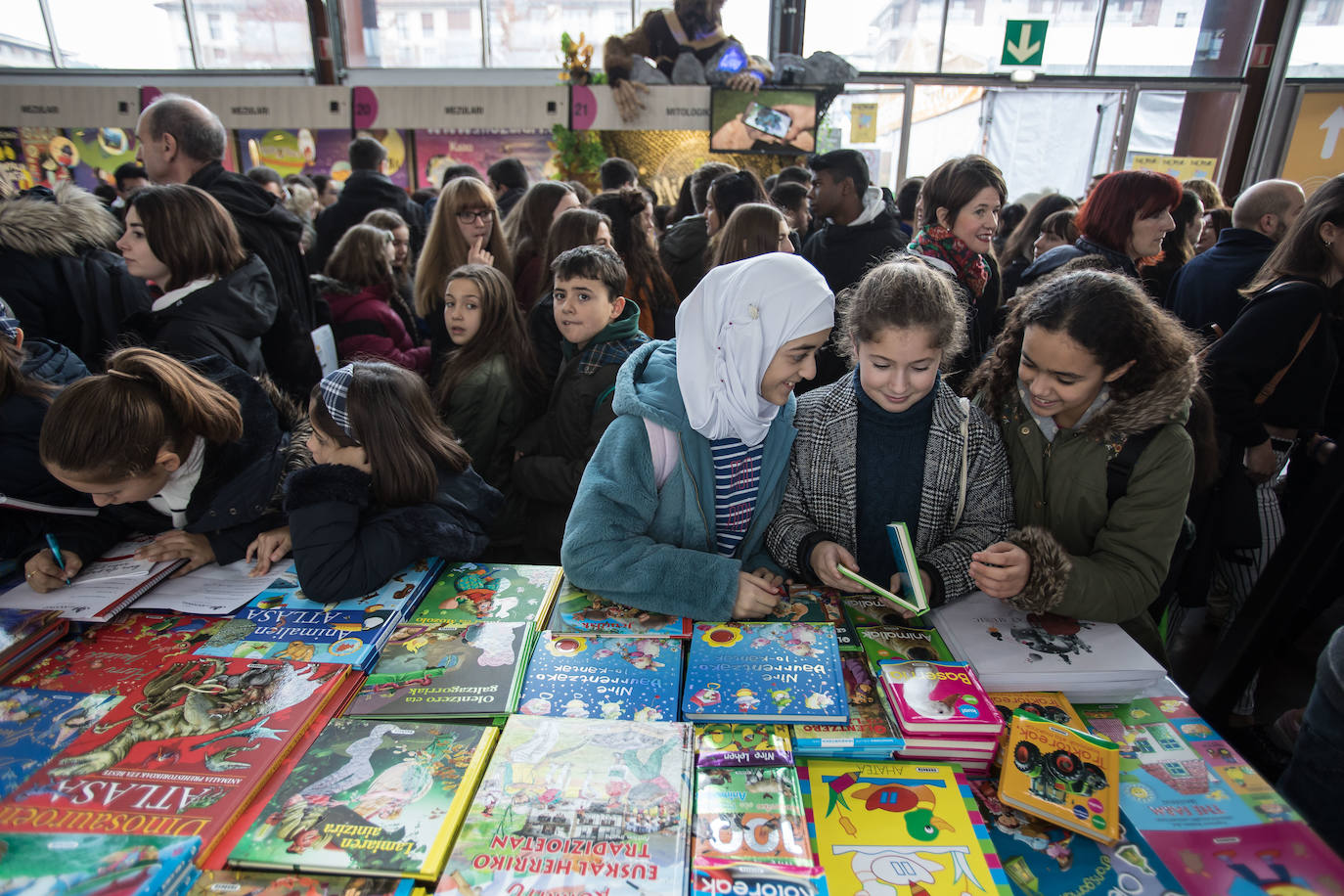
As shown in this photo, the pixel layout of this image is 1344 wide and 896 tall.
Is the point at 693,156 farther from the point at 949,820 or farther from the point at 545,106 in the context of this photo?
the point at 949,820

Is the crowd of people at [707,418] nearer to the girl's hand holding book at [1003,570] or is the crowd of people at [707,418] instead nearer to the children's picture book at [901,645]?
the girl's hand holding book at [1003,570]

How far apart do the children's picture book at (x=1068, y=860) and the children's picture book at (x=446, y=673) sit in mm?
804

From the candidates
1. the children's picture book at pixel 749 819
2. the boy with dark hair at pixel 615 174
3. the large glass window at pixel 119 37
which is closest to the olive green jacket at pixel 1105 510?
the children's picture book at pixel 749 819

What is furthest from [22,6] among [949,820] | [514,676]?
[949,820]

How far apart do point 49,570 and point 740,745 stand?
62.2 inches

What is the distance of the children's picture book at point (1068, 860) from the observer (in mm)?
917

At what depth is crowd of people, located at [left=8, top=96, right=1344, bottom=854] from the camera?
58.3 inches

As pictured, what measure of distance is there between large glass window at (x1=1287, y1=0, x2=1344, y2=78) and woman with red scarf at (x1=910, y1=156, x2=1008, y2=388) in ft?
28.6

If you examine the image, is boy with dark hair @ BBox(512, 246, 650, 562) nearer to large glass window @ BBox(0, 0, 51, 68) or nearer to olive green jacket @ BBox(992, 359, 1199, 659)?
olive green jacket @ BBox(992, 359, 1199, 659)

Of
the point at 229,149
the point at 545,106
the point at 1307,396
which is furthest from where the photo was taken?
the point at 229,149

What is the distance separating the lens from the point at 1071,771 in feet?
3.44

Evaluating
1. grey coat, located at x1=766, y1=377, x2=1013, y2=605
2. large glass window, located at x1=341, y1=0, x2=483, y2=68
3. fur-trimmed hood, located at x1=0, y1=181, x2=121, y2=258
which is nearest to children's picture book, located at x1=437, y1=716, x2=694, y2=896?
grey coat, located at x1=766, y1=377, x2=1013, y2=605

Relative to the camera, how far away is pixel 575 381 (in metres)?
2.36

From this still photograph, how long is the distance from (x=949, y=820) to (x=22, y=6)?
44.7 feet
